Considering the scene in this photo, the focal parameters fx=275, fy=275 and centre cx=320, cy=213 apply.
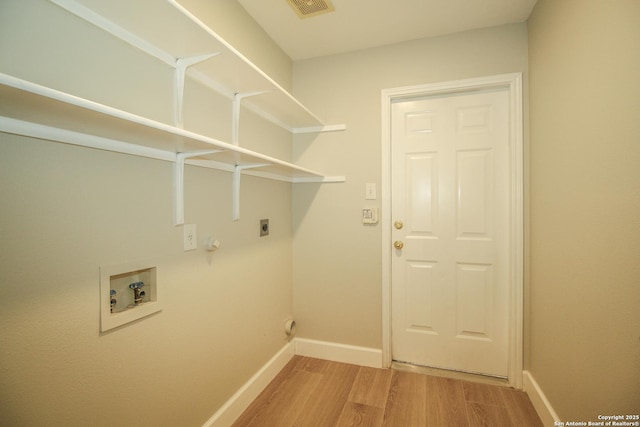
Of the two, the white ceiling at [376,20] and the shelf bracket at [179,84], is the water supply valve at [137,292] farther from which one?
the white ceiling at [376,20]

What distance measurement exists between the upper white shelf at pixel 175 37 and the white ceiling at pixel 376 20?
2.19 ft

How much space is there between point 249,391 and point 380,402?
0.83m

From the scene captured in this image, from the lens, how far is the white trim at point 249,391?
1481 millimetres

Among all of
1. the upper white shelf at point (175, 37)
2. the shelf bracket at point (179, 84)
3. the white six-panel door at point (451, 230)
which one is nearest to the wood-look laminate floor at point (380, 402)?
the white six-panel door at point (451, 230)

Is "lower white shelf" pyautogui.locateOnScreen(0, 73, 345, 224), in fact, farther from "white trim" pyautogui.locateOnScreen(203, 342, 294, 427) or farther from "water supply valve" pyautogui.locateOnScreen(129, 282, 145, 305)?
"white trim" pyautogui.locateOnScreen(203, 342, 294, 427)

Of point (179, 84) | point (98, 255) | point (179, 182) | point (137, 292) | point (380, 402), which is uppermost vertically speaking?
point (179, 84)

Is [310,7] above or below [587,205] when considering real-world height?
above

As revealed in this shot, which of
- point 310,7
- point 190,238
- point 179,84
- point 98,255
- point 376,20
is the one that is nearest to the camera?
point 98,255

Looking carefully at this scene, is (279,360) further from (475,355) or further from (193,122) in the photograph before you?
(193,122)

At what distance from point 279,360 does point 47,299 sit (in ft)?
5.26

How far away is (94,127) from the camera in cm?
83

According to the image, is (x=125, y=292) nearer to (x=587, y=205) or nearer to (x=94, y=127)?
(x=94, y=127)

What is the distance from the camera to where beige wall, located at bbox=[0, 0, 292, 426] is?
0.75 m

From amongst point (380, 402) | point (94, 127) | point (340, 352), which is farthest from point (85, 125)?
point (340, 352)
